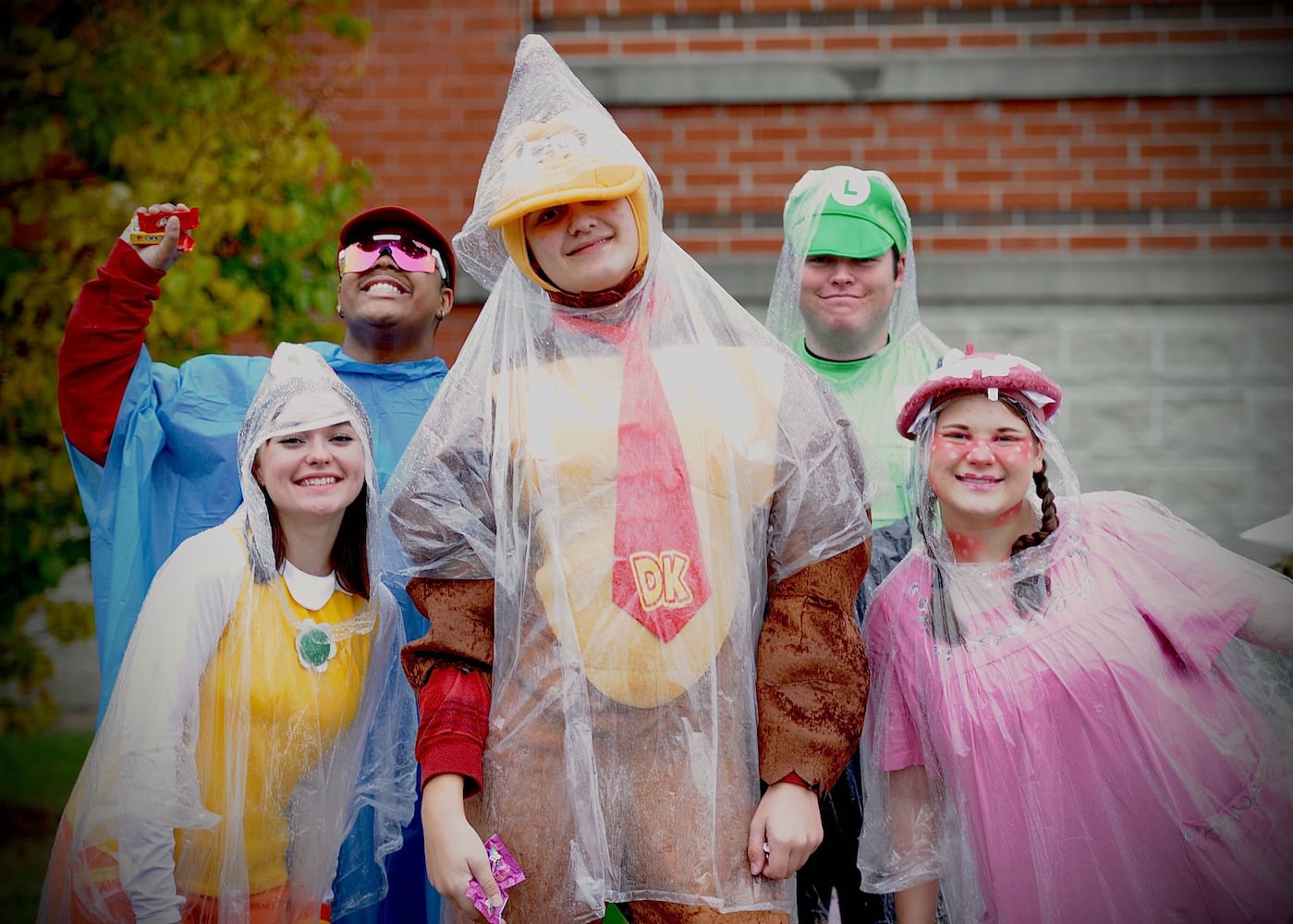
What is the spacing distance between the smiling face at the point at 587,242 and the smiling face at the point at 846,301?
0.77m

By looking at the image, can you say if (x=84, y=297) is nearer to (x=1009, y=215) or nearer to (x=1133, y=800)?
(x=1133, y=800)

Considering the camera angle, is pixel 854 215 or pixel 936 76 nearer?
pixel 854 215

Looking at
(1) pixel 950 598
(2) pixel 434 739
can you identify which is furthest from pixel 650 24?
(2) pixel 434 739

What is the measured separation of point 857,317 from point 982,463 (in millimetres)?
623

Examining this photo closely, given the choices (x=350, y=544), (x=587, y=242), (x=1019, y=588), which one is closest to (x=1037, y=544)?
(x=1019, y=588)

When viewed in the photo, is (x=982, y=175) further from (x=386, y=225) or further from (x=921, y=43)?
(x=386, y=225)

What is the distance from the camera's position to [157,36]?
12.2ft

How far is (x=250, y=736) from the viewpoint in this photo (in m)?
2.42

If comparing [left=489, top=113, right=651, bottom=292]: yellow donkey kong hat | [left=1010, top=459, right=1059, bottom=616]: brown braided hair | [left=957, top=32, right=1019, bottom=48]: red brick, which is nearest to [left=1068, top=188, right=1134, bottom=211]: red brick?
[left=957, top=32, right=1019, bottom=48]: red brick

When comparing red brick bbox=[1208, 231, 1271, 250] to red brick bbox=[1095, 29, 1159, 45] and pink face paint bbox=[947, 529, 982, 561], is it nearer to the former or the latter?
red brick bbox=[1095, 29, 1159, 45]

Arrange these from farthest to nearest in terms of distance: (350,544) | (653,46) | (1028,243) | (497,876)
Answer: (653,46)
(1028,243)
(350,544)
(497,876)

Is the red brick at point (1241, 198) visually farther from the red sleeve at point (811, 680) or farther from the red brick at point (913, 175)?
the red sleeve at point (811, 680)

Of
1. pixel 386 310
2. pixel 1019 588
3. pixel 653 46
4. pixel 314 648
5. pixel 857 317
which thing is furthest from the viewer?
pixel 653 46

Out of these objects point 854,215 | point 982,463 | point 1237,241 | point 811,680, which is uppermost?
point 1237,241
